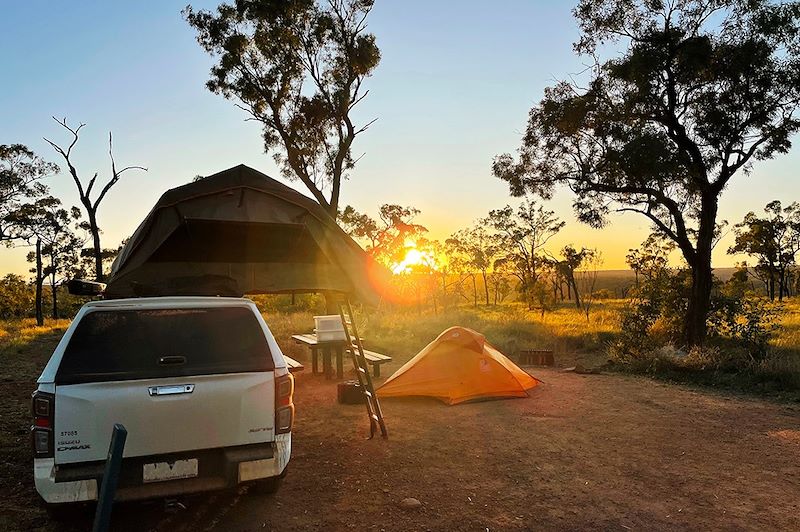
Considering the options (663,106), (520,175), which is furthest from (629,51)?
(520,175)

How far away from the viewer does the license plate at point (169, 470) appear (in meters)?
3.69

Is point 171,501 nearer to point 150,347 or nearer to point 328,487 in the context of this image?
point 150,347

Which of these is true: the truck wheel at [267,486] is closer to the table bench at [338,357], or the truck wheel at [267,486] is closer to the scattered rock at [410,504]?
the scattered rock at [410,504]

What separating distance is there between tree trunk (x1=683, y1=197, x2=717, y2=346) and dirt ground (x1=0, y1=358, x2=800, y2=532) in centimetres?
468

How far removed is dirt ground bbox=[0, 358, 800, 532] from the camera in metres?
4.25

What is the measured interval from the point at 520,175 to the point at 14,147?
24.6m

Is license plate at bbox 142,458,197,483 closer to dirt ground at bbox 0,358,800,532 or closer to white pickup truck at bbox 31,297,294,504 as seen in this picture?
white pickup truck at bbox 31,297,294,504

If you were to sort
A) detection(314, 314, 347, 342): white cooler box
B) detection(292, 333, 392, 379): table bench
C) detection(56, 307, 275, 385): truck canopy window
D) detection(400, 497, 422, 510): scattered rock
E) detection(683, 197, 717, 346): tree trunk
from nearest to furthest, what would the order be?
detection(56, 307, 275, 385): truck canopy window, detection(400, 497, 422, 510): scattered rock, detection(292, 333, 392, 379): table bench, detection(314, 314, 347, 342): white cooler box, detection(683, 197, 717, 346): tree trunk

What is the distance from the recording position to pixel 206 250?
7609mm

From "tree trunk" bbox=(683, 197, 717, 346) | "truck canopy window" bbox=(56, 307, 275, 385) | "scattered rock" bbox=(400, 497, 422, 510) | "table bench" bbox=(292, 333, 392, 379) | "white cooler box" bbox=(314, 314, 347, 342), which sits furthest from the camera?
"tree trunk" bbox=(683, 197, 717, 346)

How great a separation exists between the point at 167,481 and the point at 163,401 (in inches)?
21.0

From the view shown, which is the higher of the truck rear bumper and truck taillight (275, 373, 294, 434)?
truck taillight (275, 373, 294, 434)

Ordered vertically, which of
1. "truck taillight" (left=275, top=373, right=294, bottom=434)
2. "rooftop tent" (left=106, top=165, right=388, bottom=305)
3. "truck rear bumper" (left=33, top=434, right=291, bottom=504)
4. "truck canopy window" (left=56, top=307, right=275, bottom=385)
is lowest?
"truck rear bumper" (left=33, top=434, right=291, bottom=504)

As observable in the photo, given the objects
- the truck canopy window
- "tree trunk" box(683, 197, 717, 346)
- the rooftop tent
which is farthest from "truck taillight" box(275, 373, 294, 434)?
"tree trunk" box(683, 197, 717, 346)
